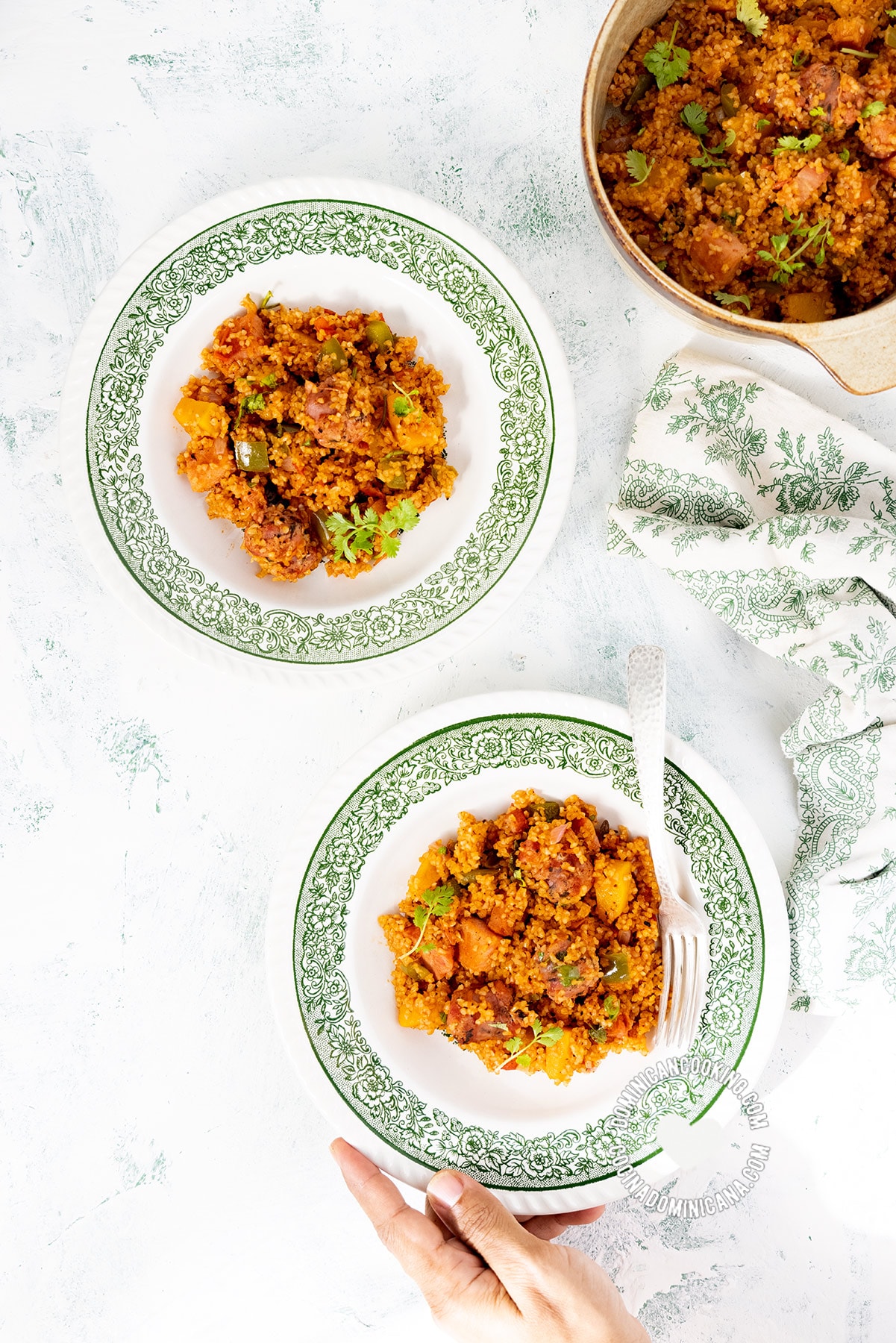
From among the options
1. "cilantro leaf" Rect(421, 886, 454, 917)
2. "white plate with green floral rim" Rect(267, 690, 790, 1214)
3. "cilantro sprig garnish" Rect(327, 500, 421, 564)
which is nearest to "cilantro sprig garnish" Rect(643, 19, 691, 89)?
"cilantro sprig garnish" Rect(327, 500, 421, 564)

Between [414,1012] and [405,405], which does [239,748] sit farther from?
[405,405]

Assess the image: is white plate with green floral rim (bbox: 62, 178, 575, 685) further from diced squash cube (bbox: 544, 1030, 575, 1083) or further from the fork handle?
diced squash cube (bbox: 544, 1030, 575, 1083)

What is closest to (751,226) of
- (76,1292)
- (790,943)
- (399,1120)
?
(790,943)

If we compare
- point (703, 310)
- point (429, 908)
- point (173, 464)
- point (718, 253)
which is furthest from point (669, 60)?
point (429, 908)

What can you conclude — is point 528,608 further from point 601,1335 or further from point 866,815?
point 601,1335

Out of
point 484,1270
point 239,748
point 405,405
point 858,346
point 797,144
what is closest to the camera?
point 858,346

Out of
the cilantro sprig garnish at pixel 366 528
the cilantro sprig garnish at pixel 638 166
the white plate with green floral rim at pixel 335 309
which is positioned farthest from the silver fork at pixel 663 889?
the cilantro sprig garnish at pixel 638 166
